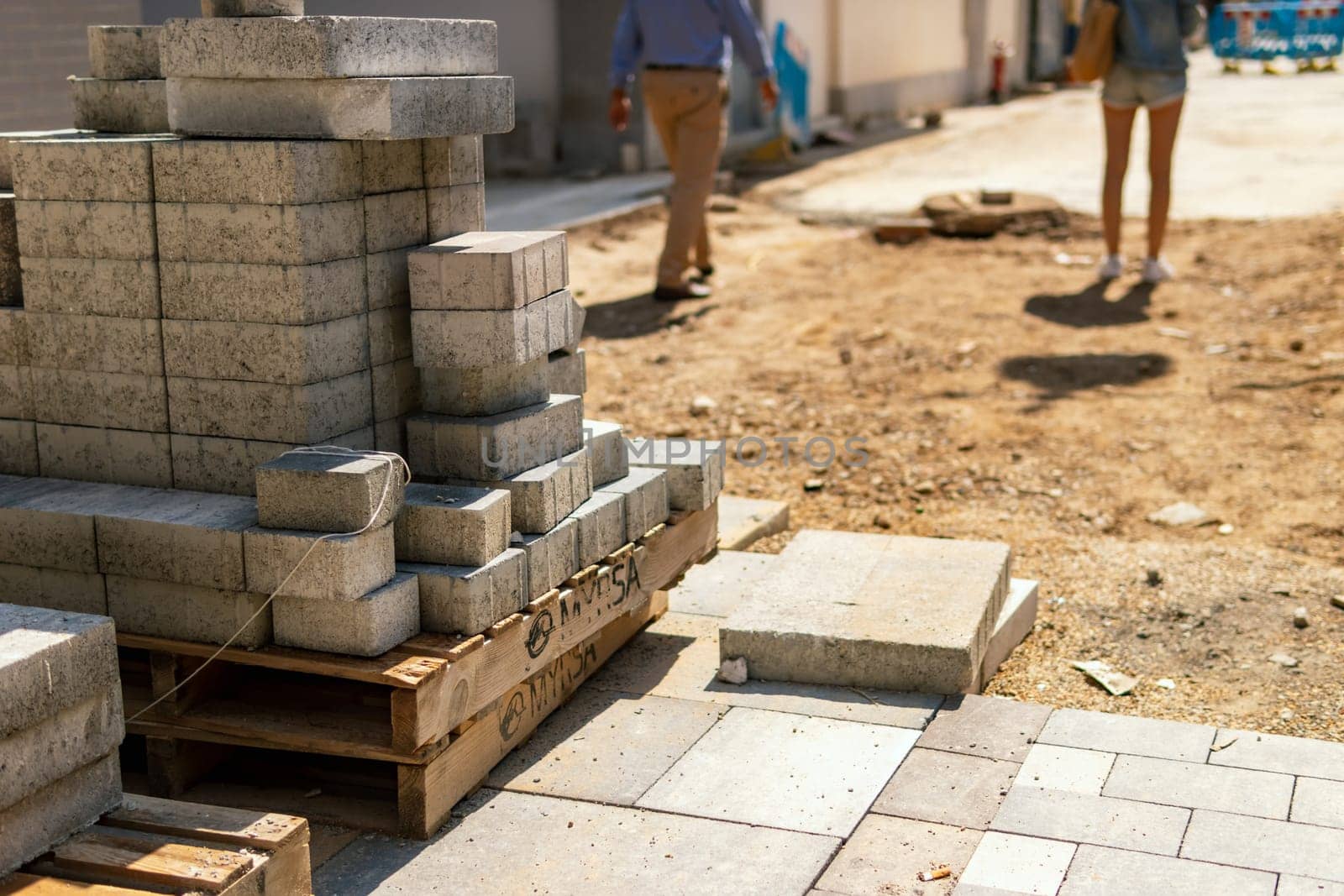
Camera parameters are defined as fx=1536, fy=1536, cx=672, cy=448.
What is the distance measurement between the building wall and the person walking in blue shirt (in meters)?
3.19

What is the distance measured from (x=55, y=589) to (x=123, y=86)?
154cm

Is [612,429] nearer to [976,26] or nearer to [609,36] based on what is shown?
[609,36]

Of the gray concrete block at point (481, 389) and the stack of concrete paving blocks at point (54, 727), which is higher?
the gray concrete block at point (481, 389)

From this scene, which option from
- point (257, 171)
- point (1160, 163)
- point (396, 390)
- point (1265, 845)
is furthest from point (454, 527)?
point (1160, 163)

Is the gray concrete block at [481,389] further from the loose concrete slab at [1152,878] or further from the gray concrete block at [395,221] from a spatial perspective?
the loose concrete slab at [1152,878]

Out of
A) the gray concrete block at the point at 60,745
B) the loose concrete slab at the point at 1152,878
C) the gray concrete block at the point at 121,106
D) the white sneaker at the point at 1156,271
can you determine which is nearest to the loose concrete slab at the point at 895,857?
the loose concrete slab at the point at 1152,878

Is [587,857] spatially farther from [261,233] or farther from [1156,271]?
[1156,271]

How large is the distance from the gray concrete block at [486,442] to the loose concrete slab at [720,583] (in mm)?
1170

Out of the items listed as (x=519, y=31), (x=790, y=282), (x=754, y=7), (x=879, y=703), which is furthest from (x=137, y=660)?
(x=754, y=7)

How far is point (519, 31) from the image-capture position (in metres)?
14.5

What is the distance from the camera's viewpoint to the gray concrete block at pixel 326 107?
13.1 feet

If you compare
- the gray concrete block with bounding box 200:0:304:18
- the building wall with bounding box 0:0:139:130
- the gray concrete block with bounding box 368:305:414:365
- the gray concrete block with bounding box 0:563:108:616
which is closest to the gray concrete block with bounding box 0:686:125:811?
the gray concrete block with bounding box 0:563:108:616

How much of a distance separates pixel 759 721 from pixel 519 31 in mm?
11201

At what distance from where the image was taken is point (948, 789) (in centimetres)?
404
